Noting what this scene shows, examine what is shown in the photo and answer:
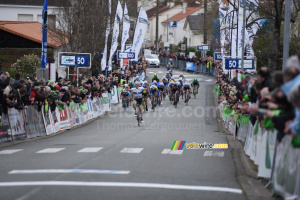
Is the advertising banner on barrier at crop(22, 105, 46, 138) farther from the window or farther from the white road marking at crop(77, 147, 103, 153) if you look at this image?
the window

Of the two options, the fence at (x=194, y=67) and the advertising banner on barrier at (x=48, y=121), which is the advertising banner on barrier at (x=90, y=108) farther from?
the fence at (x=194, y=67)

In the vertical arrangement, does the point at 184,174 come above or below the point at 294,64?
below

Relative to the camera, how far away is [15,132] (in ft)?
65.7

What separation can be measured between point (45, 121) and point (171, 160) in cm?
945

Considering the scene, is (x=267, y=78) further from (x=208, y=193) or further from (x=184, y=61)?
(x=184, y=61)

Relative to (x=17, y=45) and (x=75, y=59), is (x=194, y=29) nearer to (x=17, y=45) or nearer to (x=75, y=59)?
(x=17, y=45)

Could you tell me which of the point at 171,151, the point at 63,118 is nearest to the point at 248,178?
the point at 171,151

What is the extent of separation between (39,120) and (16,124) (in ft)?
6.59

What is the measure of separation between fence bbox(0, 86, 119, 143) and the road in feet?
2.33

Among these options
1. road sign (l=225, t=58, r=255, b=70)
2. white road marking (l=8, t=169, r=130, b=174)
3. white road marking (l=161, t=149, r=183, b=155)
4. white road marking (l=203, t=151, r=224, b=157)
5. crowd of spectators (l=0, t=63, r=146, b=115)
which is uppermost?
road sign (l=225, t=58, r=255, b=70)

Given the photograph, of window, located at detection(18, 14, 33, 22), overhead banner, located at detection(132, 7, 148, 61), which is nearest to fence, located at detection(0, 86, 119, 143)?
overhead banner, located at detection(132, 7, 148, 61)

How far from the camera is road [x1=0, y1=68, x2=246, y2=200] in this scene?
9.73m

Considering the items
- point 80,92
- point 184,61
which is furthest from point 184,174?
point 184,61

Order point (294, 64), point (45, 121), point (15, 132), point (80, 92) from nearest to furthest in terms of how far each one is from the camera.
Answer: point (294, 64) < point (15, 132) < point (45, 121) < point (80, 92)
